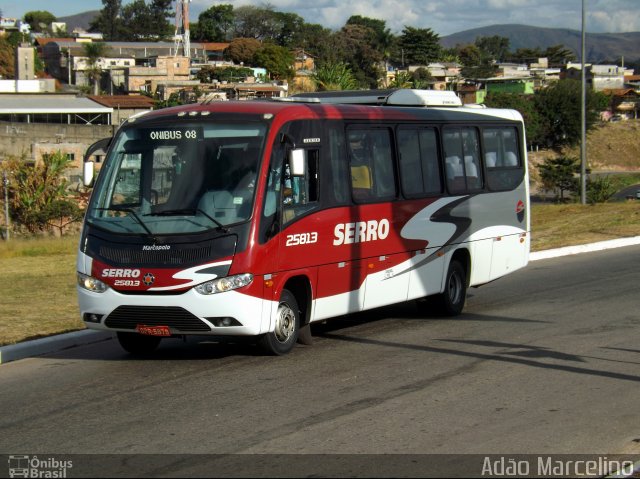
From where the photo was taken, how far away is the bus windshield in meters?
10.2

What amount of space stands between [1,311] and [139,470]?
8.46 m

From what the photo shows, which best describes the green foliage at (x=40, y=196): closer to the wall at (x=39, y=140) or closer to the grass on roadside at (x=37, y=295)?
the wall at (x=39, y=140)

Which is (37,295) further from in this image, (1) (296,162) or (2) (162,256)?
(1) (296,162)

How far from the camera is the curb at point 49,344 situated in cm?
1105

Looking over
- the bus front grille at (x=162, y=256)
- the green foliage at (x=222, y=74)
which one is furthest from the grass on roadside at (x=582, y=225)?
the green foliage at (x=222, y=74)

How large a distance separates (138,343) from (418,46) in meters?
136

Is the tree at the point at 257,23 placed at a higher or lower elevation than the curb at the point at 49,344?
higher

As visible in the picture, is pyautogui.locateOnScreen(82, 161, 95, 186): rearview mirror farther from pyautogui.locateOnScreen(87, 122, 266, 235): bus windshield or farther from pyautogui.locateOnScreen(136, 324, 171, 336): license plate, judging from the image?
pyautogui.locateOnScreen(136, 324, 171, 336): license plate

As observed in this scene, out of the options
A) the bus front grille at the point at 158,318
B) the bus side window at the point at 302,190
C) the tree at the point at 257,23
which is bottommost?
the bus front grille at the point at 158,318

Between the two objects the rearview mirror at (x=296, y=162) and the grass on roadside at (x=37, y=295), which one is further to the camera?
the grass on roadside at (x=37, y=295)

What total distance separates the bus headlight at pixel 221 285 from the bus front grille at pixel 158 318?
28 centimetres

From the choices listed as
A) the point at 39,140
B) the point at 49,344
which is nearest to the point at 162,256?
the point at 49,344

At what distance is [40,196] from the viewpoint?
191 feet

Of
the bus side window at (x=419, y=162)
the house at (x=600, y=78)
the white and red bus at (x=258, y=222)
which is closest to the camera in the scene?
the white and red bus at (x=258, y=222)
